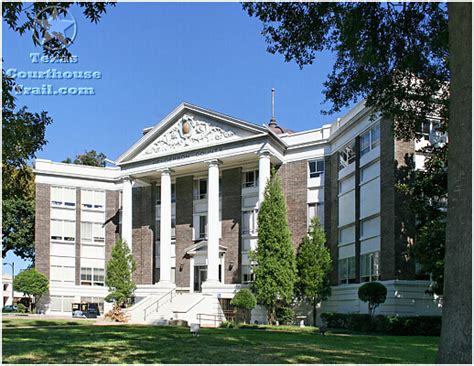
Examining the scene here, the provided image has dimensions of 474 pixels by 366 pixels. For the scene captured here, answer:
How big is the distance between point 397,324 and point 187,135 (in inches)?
855

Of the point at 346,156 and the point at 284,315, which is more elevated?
the point at 346,156

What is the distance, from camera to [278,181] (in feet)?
119

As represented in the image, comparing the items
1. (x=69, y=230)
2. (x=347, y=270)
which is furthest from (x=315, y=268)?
(x=69, y=230)

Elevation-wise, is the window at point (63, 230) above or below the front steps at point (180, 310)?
above

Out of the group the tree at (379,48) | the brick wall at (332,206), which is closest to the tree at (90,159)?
the brick wall at (332,206)

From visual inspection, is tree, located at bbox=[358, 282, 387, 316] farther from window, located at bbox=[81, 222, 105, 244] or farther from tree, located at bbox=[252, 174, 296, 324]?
window, located at bbox=[81, 222, 105, 244]

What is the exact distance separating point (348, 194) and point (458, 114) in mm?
27787

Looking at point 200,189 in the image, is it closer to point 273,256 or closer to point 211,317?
point 211,317

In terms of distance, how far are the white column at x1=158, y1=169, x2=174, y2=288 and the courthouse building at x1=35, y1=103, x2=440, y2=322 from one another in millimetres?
80

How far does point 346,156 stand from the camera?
119 ft

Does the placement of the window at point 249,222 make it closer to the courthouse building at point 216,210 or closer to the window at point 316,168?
the courthouse building at point 216,210

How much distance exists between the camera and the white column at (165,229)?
42.0 m

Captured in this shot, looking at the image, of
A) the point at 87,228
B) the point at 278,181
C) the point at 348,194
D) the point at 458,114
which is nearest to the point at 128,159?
the point at 87,228

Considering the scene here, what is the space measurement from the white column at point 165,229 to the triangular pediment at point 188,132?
2304 millimetres
